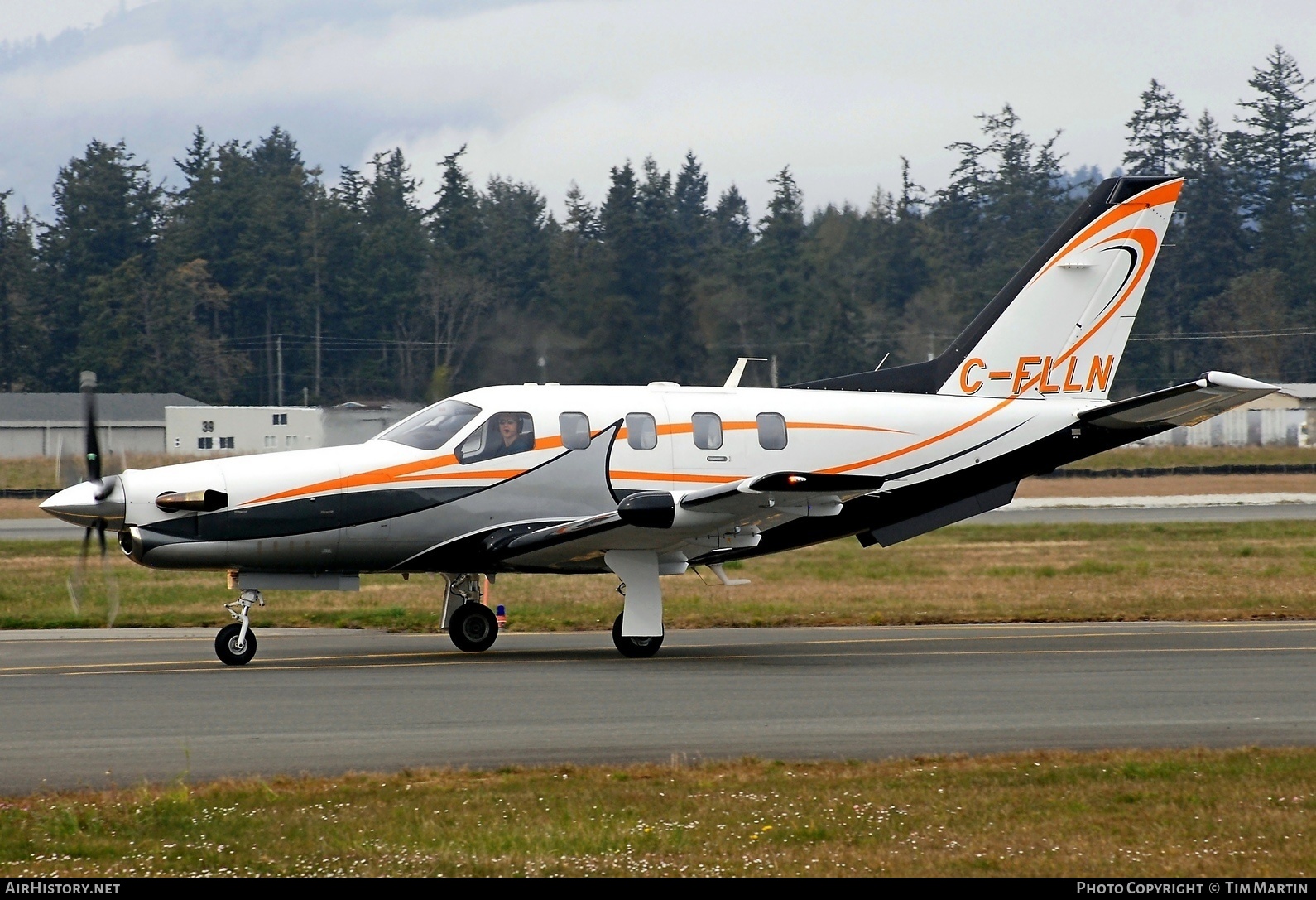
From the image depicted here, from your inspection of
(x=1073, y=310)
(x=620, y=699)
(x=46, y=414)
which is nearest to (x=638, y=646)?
(x=620, y=699)

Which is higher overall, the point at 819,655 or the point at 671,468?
the point at 671,468

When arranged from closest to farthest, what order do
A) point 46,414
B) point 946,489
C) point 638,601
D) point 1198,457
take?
1. point 638,601
2. point 946,489
3. point 1198,457
4. point 46,414

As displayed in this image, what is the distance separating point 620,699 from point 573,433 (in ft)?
14.2

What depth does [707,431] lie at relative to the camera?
55.3 ft

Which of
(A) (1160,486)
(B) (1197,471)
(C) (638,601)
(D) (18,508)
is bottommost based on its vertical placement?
(C) (638,601)

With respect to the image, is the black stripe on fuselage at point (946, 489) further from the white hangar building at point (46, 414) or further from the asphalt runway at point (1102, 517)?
the white hangar building at point (46, 414)

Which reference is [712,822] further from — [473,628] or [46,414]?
[46,414]

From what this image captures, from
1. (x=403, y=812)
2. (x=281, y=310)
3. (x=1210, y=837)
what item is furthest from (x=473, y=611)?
(x=281, y=310)

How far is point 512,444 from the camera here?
53.2 feet

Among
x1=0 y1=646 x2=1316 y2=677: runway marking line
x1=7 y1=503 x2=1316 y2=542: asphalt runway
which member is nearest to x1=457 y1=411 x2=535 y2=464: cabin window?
x1=0 y1=646 x2=1316 y2=677: runway marking line

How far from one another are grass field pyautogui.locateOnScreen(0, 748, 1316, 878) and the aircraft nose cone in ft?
Result: 21.0

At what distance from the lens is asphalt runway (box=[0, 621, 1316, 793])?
10.4 metres

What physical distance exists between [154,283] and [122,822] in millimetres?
62401
